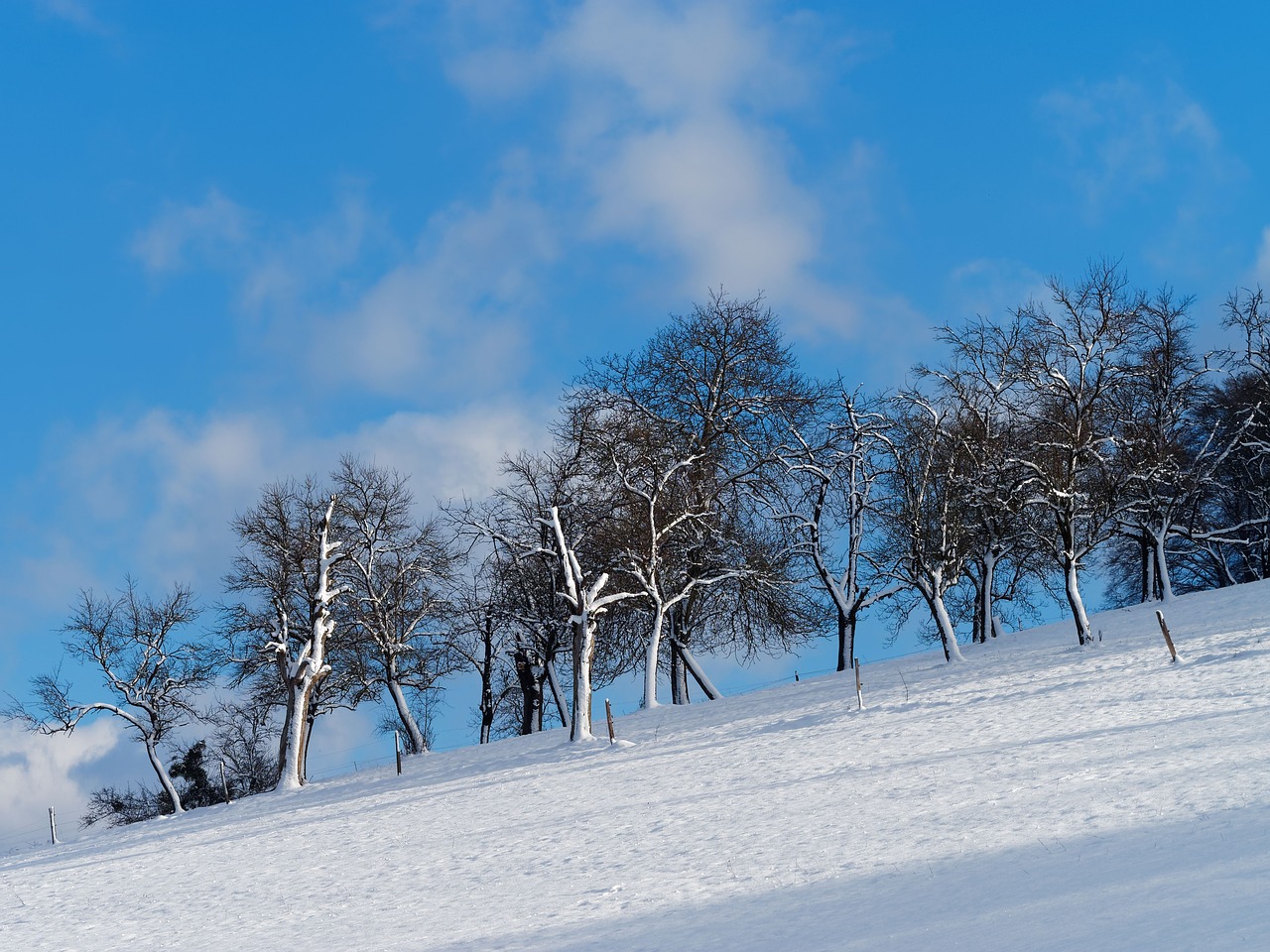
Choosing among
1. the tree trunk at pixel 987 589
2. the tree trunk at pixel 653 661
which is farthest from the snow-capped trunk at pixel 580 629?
the tree trunk at pixel 987 589

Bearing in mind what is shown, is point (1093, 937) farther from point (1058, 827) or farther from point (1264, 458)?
point (1264, 458)

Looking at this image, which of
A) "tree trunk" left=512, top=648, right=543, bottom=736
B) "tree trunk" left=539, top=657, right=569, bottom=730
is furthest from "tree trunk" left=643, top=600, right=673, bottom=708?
"tree trunk" left=512, top=648, right=543, bottom=736

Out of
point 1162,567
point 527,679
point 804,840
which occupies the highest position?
point 1162,567

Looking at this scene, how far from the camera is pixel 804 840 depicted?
566 inches

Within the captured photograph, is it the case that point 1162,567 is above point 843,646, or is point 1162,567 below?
above

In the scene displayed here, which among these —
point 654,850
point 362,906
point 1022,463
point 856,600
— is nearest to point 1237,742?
point 654,850

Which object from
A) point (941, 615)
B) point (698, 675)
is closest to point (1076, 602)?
point (941, 615)

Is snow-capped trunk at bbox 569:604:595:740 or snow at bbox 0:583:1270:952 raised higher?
snow-capped trunk at bbox 569:604:595:740

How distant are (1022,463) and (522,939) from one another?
71.0 feet

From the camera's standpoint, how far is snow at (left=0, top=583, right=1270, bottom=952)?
34.1 feet

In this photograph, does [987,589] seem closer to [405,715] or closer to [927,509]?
[927,509]

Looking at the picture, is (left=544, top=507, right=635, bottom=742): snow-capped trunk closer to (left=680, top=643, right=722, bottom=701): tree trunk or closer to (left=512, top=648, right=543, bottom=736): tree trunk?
(left=680, top=643, right=722, bottom=701): tree trunk

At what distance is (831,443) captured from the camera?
37.5 metres

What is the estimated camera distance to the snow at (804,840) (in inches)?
→ 409
